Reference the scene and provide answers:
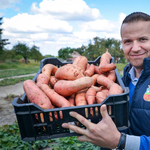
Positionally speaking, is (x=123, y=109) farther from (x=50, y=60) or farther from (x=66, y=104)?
(x=50, y=60)

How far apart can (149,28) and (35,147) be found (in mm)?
2217

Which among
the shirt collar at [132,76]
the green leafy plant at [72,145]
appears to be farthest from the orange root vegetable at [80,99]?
the green leafy plant at [72,145]

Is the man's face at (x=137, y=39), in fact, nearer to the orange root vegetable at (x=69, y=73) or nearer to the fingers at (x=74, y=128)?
the orange root vegetable at (x=69, y=73)

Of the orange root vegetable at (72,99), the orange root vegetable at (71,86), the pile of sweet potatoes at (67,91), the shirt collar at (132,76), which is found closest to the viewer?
the pile of sweet potatoes at (67,91)

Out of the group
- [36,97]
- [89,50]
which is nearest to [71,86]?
[36,97]

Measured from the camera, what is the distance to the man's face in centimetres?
123

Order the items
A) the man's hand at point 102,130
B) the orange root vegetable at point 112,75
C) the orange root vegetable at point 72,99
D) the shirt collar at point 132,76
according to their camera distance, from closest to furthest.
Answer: the man's hand at point 102,130
the orange root vegetable at point 72,99
the shirt collar at point 132,76
the orange root vegetable at point 112,75

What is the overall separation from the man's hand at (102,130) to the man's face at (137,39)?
30.0 inches

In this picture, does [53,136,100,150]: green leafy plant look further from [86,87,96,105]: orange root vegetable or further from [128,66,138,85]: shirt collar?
[128,66,138,85]: shirt collar

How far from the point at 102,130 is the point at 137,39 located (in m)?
0.90

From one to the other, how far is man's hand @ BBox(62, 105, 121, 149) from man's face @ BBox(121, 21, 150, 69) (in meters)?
0.76

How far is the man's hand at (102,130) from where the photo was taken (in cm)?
85

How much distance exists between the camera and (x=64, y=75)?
150 cm

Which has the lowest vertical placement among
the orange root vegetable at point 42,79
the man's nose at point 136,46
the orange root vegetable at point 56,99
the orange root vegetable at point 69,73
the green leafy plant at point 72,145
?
the green leafy plant at point 72,145
